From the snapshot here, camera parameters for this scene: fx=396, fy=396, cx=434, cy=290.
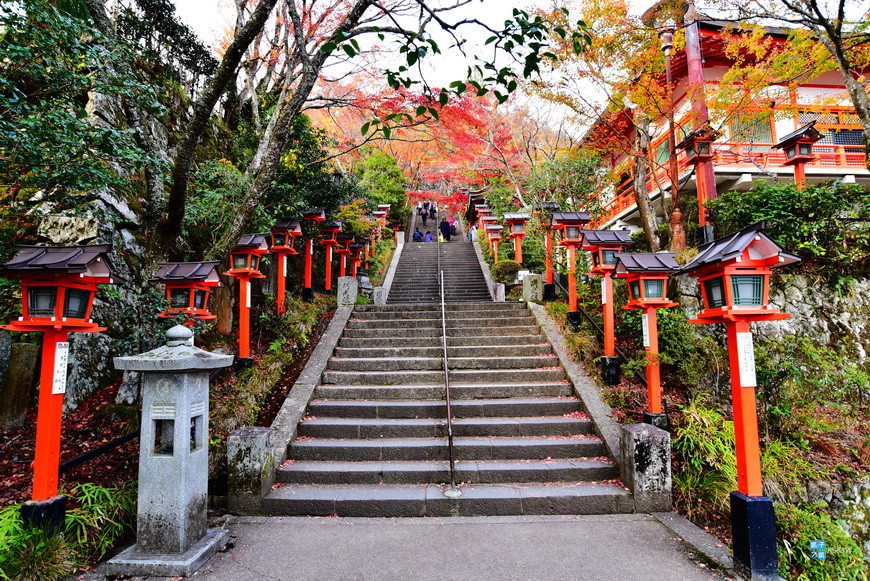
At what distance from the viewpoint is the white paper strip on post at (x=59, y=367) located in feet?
11.8

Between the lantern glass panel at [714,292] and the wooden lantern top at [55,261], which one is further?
the lantern glass panel at [714,292]

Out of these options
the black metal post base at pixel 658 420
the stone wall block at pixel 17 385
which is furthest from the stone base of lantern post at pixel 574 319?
the stone wall block at pixel 17 385

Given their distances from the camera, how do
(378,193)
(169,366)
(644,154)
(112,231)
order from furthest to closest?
(378,193) → (644,154) → (112,231) → (169,366)

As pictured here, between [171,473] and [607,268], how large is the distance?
6.80m

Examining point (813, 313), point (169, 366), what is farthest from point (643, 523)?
point (813, 313)

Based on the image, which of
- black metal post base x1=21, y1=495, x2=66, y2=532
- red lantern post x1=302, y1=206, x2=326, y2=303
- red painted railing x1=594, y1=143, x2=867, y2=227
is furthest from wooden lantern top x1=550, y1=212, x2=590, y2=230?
black metal post base x1=21, y1=495, x2=66, y2=532

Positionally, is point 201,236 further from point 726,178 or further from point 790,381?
point 726,178

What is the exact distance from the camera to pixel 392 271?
51.3ft

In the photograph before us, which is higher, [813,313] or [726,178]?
[726,178]

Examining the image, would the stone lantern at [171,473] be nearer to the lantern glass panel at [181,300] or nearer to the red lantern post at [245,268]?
the lantern glass panel at [181,300]

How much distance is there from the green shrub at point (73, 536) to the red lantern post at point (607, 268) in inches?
261

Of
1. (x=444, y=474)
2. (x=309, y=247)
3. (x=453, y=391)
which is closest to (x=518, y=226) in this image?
(x=309, y=247)

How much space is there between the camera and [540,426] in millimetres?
5660

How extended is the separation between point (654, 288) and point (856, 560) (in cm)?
337
